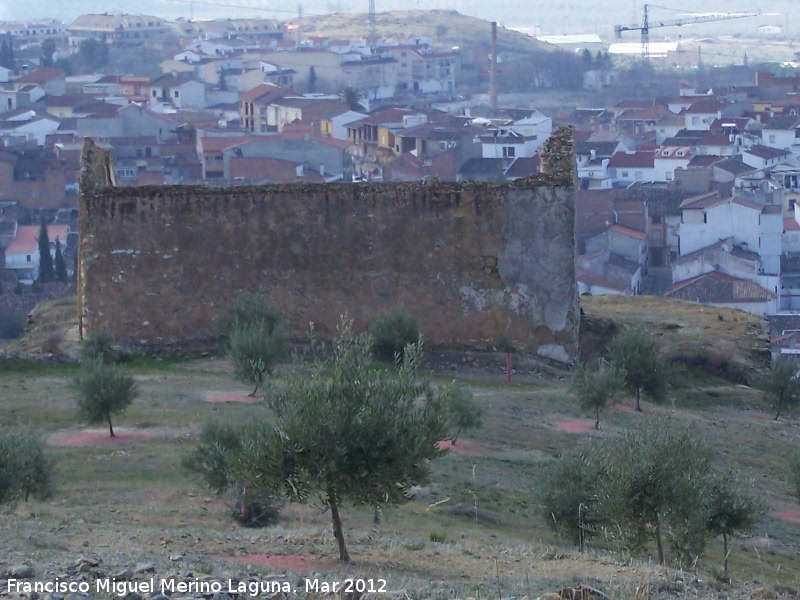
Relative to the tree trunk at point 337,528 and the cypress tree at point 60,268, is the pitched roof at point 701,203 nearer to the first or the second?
the cypress tree at point 60,268

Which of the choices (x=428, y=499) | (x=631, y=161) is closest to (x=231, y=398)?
(x=428, y=499)

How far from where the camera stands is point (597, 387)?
18.7m

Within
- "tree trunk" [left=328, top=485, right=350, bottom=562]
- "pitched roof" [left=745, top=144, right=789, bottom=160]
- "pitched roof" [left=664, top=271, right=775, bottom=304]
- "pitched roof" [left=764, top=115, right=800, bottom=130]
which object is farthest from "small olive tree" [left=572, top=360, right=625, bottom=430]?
"pitched roof" [left=764, top=115, right=800, bottom=130]

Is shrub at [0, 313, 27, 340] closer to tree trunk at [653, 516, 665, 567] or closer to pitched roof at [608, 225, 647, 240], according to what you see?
pitched roof at [608, 225, 647, 240]

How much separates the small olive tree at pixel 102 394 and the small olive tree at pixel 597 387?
19.0 feet

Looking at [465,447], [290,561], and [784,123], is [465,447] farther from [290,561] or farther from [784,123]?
[784,123]

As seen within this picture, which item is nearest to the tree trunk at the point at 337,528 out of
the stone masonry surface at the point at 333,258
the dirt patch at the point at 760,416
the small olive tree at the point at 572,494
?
the small olive tree at the point at 572,494

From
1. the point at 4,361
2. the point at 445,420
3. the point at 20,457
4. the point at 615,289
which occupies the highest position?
the point at 445,420

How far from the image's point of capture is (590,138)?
276ft

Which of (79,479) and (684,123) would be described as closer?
(79,479)

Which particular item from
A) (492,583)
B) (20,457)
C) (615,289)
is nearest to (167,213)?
(20,457)

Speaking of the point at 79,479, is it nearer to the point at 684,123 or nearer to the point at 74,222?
the point at 74,222

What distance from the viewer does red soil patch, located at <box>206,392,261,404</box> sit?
1852 cm

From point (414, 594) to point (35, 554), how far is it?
2.74 m
